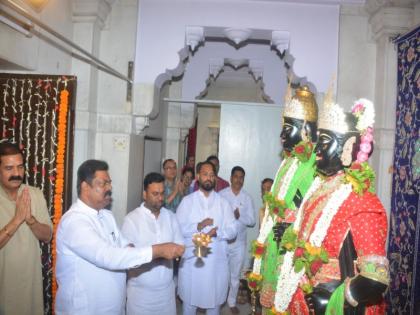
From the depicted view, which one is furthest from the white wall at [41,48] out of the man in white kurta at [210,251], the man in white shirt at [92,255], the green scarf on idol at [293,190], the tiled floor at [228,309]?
the tiled floor at [228,309]

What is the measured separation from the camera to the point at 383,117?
453cm

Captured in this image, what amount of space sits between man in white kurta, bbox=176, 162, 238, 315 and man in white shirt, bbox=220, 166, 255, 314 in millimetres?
874

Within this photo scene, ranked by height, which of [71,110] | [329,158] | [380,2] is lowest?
[329,158]

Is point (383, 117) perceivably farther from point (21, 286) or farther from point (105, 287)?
point (21, 286)

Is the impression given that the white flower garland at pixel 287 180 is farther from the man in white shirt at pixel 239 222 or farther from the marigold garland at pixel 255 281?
the man in white shirt at pixel 239 222

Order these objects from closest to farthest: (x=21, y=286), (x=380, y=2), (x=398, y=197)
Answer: (x=21, y=286)
(x=398, y=197)
(x=380, y=2)

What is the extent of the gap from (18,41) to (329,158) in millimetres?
2686

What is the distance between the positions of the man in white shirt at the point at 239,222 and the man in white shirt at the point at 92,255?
8.36ft

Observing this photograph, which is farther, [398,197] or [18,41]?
[398,197]

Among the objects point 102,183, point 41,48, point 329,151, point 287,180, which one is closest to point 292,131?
point 287,180

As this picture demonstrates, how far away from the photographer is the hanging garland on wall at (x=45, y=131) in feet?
11.9

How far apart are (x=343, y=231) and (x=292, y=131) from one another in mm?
1347

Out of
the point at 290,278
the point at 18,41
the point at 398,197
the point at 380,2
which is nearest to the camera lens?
the point at 290,278

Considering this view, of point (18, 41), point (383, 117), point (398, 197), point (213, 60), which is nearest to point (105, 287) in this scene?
point (18, 41)
